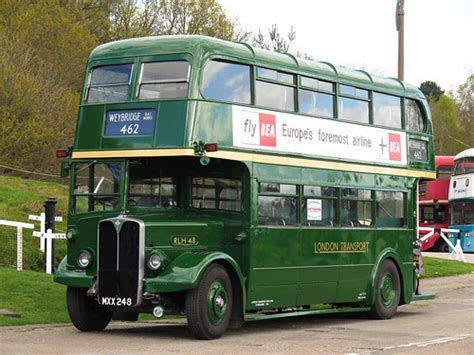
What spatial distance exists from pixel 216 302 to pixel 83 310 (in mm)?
2094

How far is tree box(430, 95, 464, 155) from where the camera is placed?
83.5 metres

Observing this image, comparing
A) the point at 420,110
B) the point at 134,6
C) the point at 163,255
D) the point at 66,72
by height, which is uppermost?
the point at 134,6

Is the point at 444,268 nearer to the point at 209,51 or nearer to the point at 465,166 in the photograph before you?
the point at 465,166

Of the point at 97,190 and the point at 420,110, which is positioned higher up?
the point at 420,110

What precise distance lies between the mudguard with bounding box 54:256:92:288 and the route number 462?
2.09m

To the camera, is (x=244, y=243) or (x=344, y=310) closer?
(x=244, y=243)

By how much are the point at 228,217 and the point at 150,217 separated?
4.66ft

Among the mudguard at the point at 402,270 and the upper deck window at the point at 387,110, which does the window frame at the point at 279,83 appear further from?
the mudguard at the point at 402,270

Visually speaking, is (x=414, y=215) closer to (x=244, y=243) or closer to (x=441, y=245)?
(x=244, y=243)

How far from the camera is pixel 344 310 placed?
18.7 metres

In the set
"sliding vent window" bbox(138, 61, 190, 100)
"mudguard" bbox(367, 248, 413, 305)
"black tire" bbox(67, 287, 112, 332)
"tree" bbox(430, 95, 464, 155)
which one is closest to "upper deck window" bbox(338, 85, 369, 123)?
"mudguard" bbox(367, 248, 413, 305)

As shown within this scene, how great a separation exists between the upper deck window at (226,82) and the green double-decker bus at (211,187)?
0.03 meters

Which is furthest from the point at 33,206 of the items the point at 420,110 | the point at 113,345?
the point at 113,345

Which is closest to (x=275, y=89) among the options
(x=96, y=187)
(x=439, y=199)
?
(x=96, y=187)
